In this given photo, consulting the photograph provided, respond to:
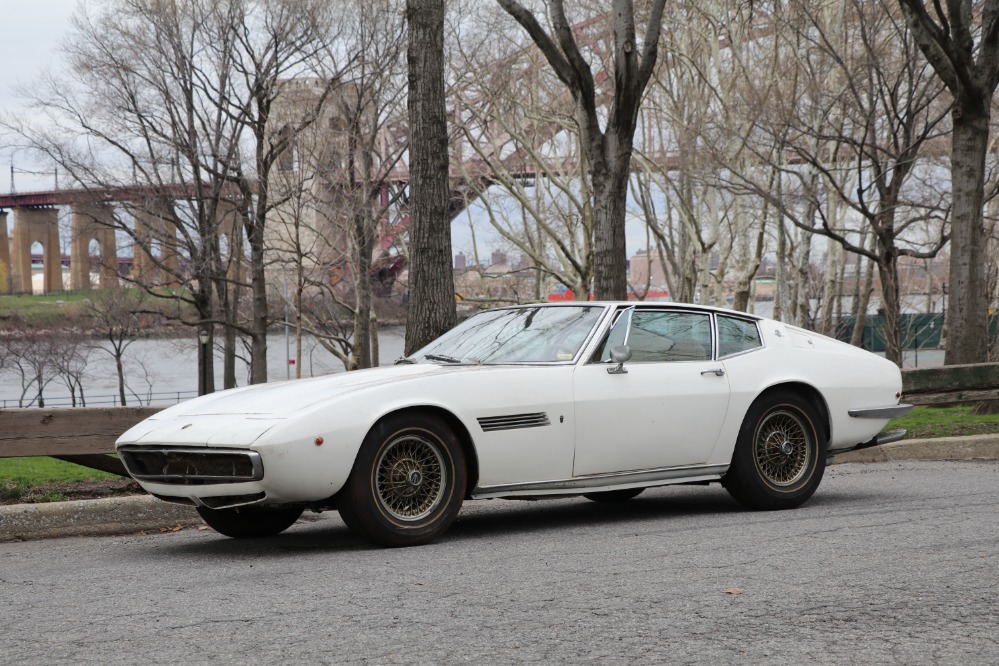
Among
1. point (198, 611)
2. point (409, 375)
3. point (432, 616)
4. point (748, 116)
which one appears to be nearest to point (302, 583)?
point (198, 611)

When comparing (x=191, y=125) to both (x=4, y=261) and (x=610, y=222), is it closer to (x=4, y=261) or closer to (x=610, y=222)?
(x=610, y=222)

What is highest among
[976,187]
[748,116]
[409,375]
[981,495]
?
[748,116]

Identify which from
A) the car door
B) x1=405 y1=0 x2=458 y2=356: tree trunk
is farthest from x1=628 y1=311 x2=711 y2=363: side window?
x1=405 y1=0 x2=458 y2=356: tree trunk

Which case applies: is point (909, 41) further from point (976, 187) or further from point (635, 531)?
point (635, 531)

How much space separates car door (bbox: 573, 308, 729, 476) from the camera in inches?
253

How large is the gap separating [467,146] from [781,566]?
2512cm

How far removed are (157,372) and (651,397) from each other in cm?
6144

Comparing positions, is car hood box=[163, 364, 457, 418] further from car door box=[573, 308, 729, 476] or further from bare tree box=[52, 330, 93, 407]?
bare tree box=[52, 330, 93, 407]

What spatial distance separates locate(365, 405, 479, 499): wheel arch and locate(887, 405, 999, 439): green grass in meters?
6.61

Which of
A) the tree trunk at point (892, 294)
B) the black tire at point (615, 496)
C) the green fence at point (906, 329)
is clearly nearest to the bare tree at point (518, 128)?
the tree trunk at point (892, 294)

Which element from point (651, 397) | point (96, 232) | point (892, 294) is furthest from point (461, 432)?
point (96, 232)

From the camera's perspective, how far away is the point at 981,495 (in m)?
7.45

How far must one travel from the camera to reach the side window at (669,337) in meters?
6.89

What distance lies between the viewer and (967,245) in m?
14.4
